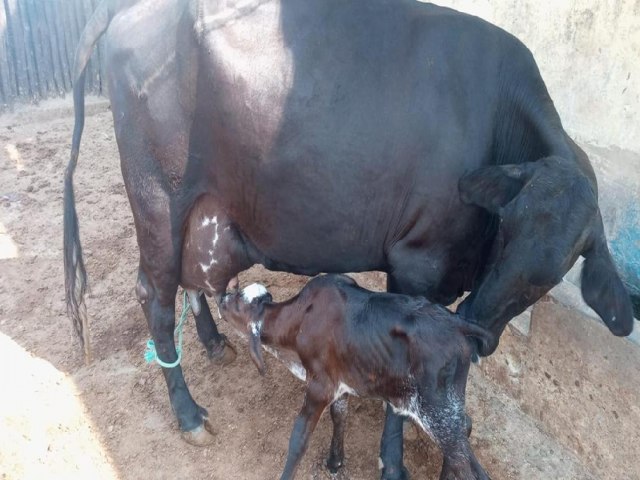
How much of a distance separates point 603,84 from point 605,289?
1558mm

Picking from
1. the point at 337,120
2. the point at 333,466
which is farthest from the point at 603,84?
the point at 333,466

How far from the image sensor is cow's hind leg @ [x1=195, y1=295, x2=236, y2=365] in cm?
421

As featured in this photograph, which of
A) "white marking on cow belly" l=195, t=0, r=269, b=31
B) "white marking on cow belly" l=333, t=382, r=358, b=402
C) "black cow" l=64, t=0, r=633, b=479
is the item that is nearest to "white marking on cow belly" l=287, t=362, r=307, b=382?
"white marking on cow belly" l=333, t=382, r=358, b=402

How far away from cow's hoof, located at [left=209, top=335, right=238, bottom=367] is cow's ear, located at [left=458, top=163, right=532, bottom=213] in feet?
6.55

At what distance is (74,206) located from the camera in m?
3.76

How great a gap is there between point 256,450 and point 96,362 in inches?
50.4

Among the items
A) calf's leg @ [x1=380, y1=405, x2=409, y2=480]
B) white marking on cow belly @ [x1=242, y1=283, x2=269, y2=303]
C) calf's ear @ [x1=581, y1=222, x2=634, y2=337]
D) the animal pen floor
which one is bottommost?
the animal pen floor

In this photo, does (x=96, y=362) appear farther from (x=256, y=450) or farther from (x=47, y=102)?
(x=47, y=102)

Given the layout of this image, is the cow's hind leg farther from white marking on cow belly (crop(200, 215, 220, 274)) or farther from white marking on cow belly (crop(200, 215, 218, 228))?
white marking on cow belly (crop(200, 215, 218, 228))

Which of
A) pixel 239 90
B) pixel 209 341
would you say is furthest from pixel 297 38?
pixel 209 341

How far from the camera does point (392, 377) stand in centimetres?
296

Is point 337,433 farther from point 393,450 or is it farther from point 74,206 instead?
point 74,206

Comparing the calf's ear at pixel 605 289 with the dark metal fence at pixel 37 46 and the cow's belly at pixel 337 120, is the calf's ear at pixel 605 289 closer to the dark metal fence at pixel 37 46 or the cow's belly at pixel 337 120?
the cow's belly at pixel 337 120

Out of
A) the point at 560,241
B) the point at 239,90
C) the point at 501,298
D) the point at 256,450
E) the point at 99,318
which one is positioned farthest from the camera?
the point at 99,318
